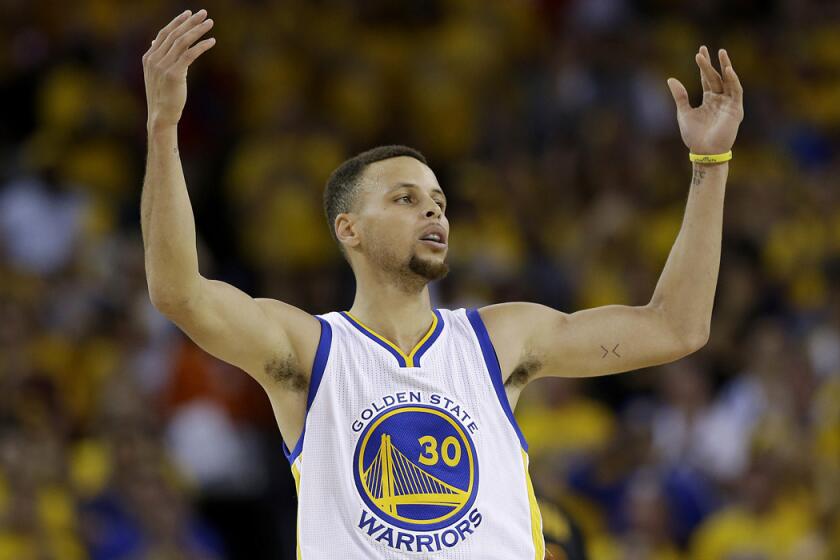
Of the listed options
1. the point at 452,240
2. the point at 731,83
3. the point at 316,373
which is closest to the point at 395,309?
the point at 316,373

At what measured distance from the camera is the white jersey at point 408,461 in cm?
510

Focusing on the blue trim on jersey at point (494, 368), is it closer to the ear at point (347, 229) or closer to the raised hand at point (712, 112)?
the ear at point (347, 229)

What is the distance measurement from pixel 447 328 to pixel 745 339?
6.21 m

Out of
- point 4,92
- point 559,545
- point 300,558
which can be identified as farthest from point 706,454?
point 4,92

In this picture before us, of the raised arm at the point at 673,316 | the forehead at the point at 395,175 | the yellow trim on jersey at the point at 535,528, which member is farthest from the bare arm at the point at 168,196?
the yellow trim on jersey at the point at 535,528

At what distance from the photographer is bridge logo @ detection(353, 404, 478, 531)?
5.12 meters

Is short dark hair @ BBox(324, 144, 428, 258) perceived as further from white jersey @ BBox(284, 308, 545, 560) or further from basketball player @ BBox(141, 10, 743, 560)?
white jersey @ BBox(284, 308, 545, 560)

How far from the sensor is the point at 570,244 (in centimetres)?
1278

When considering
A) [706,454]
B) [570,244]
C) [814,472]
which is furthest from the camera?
[570,244]

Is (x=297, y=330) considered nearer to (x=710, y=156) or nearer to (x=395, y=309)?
(x=395, y=309)

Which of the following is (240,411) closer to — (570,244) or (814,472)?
(570,244)

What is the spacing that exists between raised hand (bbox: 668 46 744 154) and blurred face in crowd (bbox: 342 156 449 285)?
3.41 feet

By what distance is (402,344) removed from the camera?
5.58 meters

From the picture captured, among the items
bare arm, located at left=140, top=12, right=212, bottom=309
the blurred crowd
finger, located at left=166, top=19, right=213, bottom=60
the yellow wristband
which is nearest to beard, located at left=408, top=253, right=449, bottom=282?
bare arm, located at left=140, top=12, right=212, bottom=309
